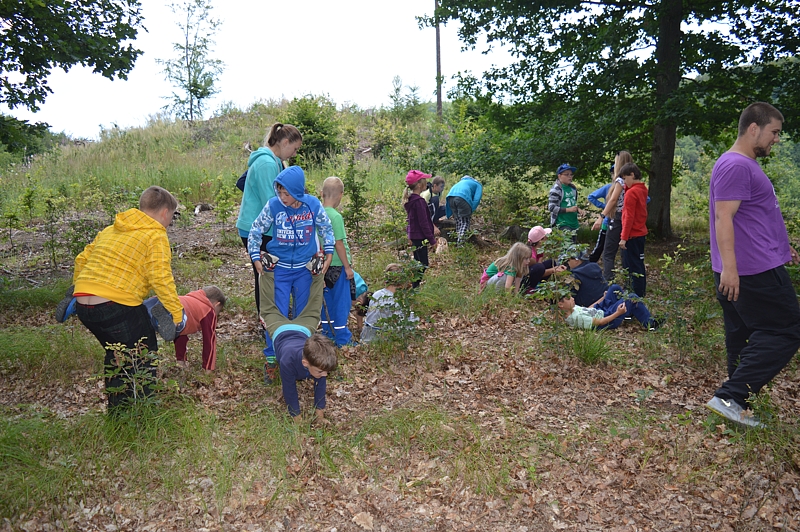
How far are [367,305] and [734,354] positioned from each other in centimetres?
362

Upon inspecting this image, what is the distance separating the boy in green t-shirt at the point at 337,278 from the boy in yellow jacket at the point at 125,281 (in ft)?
5.89

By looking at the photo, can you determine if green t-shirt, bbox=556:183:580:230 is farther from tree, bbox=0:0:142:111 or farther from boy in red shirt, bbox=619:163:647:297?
tree, bbox=0:0:142:111

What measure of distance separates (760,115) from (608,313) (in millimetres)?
2852

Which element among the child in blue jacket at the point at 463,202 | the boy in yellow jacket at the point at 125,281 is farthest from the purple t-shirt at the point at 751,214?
the child in blue jacket at the point at 463,202

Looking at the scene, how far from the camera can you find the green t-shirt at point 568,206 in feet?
27.8

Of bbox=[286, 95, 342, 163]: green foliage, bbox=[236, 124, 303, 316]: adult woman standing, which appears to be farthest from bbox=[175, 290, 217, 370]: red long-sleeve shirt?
bbox=[286, 95, 342, 163]: green foliage

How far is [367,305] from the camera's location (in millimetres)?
6512

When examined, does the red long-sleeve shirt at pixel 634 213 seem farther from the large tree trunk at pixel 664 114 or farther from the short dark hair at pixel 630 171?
the large tree trunk at pixel 664 114

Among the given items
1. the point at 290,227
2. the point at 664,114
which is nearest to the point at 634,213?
the point at 664,114

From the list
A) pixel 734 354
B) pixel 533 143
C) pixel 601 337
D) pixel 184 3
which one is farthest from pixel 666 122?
pixel 184 3

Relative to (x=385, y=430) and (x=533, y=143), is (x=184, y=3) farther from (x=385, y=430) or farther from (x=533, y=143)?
(x=385, y=430)

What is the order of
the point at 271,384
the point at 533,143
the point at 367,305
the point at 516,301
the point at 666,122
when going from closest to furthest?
the point at 271,384 < the point at 367,305 < the point at 516,301 < the point at 666,122 < the point at 533,143

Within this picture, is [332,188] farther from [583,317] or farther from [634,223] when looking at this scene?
[634,223]

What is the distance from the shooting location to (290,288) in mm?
5004
